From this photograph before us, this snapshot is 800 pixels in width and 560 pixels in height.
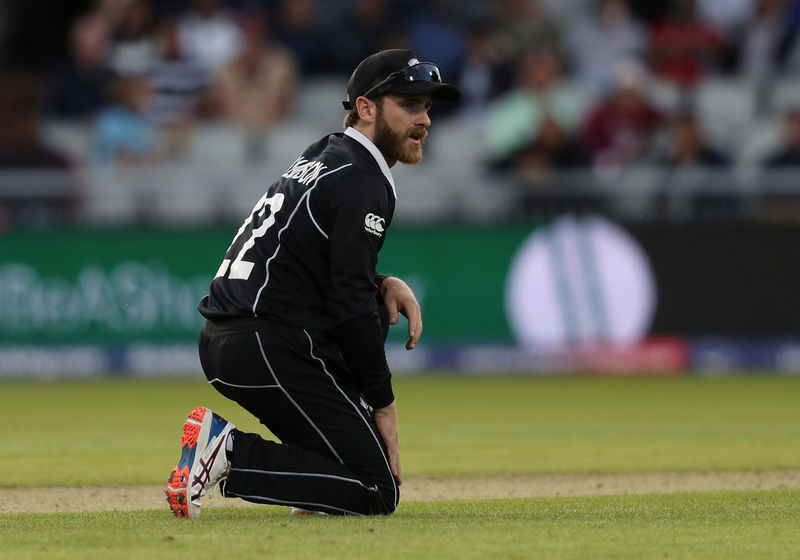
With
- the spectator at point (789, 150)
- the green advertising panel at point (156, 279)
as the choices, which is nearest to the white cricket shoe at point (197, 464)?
the green advertising panel at point (156, 279)

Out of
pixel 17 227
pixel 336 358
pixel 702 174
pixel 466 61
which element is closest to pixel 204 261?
pixel 17 227

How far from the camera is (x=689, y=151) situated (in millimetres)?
17266

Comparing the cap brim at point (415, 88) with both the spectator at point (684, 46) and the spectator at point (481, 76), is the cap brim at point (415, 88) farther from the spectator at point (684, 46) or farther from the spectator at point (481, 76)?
the spectator at point (684, 46)

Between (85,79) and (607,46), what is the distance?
23.3 ft

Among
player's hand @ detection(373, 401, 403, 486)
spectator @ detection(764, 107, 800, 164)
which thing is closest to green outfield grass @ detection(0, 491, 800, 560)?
player's hand @ detection(373, 401, 403, 486)

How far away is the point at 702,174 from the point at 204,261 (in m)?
5.93

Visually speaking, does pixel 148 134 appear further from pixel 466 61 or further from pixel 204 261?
pixel 466 61

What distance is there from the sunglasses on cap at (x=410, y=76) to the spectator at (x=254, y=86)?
12.3 m

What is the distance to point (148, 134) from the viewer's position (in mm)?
18516

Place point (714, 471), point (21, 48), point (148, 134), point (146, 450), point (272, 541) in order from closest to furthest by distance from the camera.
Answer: point (272, 541) → point (714, 471) → point (146, 450) → point (148, 134) → point (21, 48)

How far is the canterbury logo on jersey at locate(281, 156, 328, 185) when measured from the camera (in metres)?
6.64

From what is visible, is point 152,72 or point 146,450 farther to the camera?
point 152,72

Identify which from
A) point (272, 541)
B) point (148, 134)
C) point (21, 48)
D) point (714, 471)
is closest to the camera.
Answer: point (272, 541)

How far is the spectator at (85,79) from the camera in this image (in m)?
19.3
